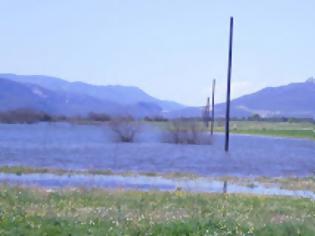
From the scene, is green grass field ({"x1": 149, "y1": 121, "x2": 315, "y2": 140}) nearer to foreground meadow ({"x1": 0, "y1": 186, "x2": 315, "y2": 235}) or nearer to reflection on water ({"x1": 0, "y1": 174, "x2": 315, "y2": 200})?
reflection on water ({"x1": 0, "y1": 174, "x2": 315, "y2": 200})

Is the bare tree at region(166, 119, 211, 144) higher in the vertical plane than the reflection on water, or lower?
higher

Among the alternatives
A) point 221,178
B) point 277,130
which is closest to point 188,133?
point 221,178

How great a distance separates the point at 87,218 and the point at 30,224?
141 centimetres

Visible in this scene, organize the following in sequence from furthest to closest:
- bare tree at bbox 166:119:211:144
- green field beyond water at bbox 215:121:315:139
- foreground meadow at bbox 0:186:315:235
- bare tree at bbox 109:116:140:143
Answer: green field beyond water at bbox 215:121:315:139
bare tree at bbox 109:116:140:143
bare tree at bbox 166:119:211:144
foreground meadow at bbox 0:186:315:235

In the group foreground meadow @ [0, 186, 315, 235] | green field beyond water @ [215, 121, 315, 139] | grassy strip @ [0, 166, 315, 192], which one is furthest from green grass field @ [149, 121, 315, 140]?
foreground meadow @ [0, 186, 315, 235]

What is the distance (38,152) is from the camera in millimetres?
48281

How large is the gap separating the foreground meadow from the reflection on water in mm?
3606

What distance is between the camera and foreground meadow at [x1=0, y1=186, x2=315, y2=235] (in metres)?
12.8

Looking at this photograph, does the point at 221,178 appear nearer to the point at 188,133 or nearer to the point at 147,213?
the point at 147,213

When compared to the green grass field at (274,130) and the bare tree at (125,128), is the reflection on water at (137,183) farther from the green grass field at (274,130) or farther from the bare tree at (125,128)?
the green grass field at (274,130)

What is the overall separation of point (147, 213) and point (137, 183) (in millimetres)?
11836

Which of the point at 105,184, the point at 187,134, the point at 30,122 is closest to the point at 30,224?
the point at 105,184

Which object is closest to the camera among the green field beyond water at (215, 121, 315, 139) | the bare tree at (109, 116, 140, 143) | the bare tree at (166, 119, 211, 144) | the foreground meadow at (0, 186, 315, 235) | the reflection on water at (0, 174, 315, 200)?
the foreground meadow at (0, 186, 315, 235)

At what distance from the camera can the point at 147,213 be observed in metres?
15.8
